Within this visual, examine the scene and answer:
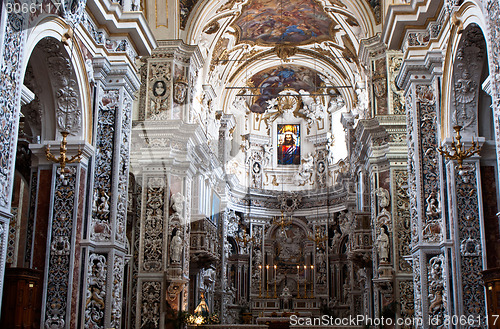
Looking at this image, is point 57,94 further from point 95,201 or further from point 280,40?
point 280,40

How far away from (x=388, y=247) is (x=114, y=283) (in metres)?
9.68

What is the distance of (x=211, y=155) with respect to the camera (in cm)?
2281

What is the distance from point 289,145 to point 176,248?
14.5 m

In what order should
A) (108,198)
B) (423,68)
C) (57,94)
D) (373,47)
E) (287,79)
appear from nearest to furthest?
(57,94) → (108,198) → (423,68) → (373,47) → (287,79)

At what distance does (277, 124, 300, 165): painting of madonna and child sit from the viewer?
31.6 meters

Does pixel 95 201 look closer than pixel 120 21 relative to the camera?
Yes

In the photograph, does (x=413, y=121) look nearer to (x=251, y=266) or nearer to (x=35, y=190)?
(x=35, y=190)

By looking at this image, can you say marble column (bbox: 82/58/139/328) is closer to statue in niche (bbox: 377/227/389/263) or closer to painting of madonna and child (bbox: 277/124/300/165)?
statue in niche (bbox: 377/227/389/263)

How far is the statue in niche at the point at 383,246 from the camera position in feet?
60.4

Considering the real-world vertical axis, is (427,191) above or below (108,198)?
A: above

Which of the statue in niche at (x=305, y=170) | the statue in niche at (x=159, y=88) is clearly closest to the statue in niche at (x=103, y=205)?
the statue in niche at (x=159, y=88)

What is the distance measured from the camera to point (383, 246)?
18.5m

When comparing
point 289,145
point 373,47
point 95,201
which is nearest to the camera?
point 95,201

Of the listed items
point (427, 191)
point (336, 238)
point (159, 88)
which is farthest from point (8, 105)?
point (336, 238)
